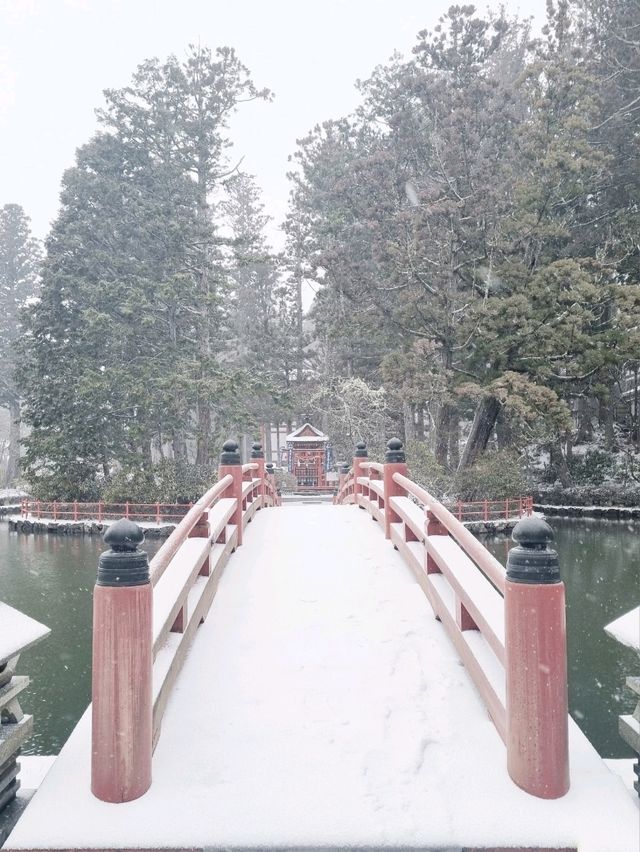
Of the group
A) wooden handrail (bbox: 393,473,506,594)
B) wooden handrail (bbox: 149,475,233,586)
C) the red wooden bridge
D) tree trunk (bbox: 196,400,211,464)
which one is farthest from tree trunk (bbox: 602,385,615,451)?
the red wooden bridge

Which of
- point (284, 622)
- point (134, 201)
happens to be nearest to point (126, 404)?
point (134, 201)

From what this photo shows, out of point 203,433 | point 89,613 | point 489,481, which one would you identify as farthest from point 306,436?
point 89,613

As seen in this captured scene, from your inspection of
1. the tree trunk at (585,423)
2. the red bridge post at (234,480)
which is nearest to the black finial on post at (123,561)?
the red bridge post at (234,480)

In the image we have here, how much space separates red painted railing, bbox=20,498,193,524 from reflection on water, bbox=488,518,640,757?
11.8 metres

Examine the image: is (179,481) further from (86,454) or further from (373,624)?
(373,624)

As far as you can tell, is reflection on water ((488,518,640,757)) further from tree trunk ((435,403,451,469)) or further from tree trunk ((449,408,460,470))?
tree trunk ((449,408,460,470))

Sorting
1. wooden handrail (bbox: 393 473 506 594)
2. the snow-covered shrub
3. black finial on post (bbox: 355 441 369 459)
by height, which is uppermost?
black finial on post (bbox: 355 441 369 459)

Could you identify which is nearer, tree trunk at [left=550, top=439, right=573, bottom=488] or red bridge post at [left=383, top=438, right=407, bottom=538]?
red bridge post at [left=383, top=438, right=407, bottom=538]

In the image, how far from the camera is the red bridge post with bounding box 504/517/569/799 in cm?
275

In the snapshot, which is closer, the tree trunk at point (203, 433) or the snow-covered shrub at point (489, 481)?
the snow-covered shrub at point (489, 481)

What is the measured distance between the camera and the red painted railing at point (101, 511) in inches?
968

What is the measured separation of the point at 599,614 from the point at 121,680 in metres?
11.3

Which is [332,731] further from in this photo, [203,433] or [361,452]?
[203,433]

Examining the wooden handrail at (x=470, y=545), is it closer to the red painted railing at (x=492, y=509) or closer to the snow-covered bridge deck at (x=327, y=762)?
the snow-covered bridge deck at (x=327, y=762)
